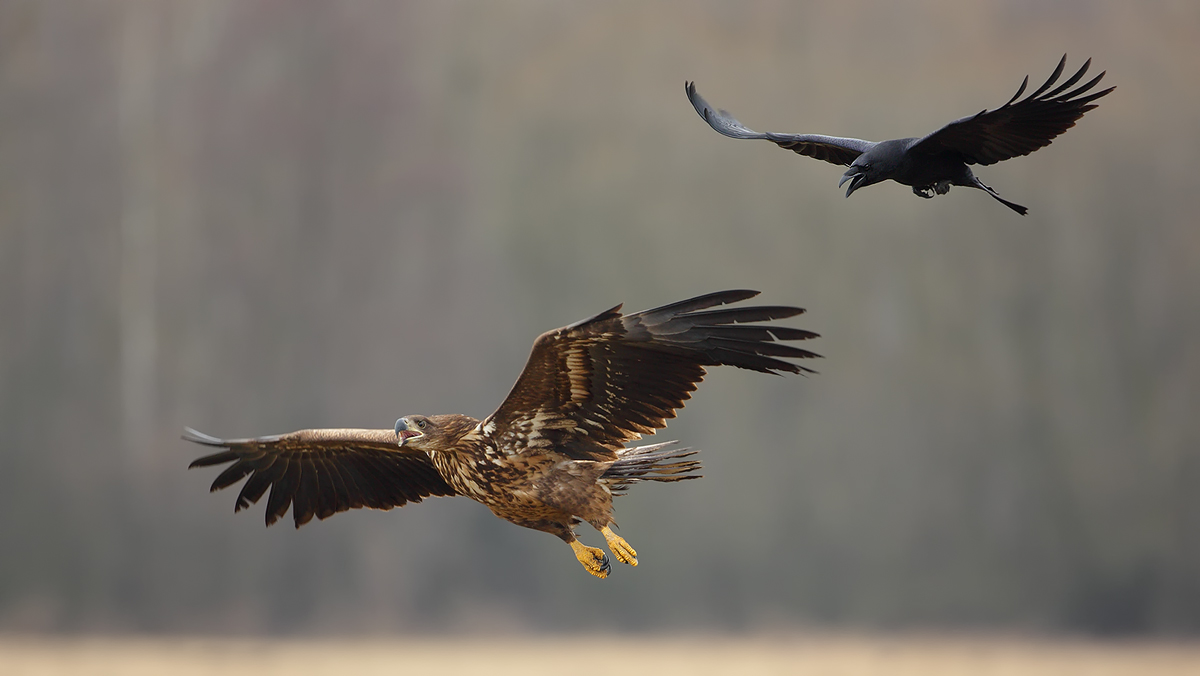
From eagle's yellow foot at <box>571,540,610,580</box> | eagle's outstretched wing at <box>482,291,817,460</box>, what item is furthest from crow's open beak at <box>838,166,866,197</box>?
eagle's yellow foot at <box>571,540,610,580</box>

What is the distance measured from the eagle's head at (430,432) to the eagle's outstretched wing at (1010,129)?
184 centimetres

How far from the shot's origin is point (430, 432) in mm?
4395

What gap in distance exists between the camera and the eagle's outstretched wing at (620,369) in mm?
3861

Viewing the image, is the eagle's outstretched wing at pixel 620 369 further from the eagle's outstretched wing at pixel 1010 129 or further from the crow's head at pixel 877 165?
the eagle's outstretched wing at pixel 1010 129

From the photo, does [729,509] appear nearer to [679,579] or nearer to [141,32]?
[679,579]

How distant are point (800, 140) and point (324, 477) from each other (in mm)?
2452

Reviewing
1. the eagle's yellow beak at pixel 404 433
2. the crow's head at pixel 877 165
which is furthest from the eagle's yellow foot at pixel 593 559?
the crow's head at pixel 877 165

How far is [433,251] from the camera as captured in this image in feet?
42.7

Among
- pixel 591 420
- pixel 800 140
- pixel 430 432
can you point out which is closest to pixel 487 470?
pixel 430 432

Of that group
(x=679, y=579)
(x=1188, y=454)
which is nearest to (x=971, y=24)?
(x=1188, y=454)

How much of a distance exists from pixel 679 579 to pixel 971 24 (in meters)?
6.31

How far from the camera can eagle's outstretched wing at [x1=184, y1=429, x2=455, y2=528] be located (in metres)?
5.12

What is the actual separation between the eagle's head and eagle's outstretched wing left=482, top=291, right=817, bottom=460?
0.16 metres

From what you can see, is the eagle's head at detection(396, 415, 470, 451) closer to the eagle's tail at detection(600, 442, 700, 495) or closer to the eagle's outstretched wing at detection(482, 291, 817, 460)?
the eagle's outstretched wing at detection(482, 291, 817, 460)
